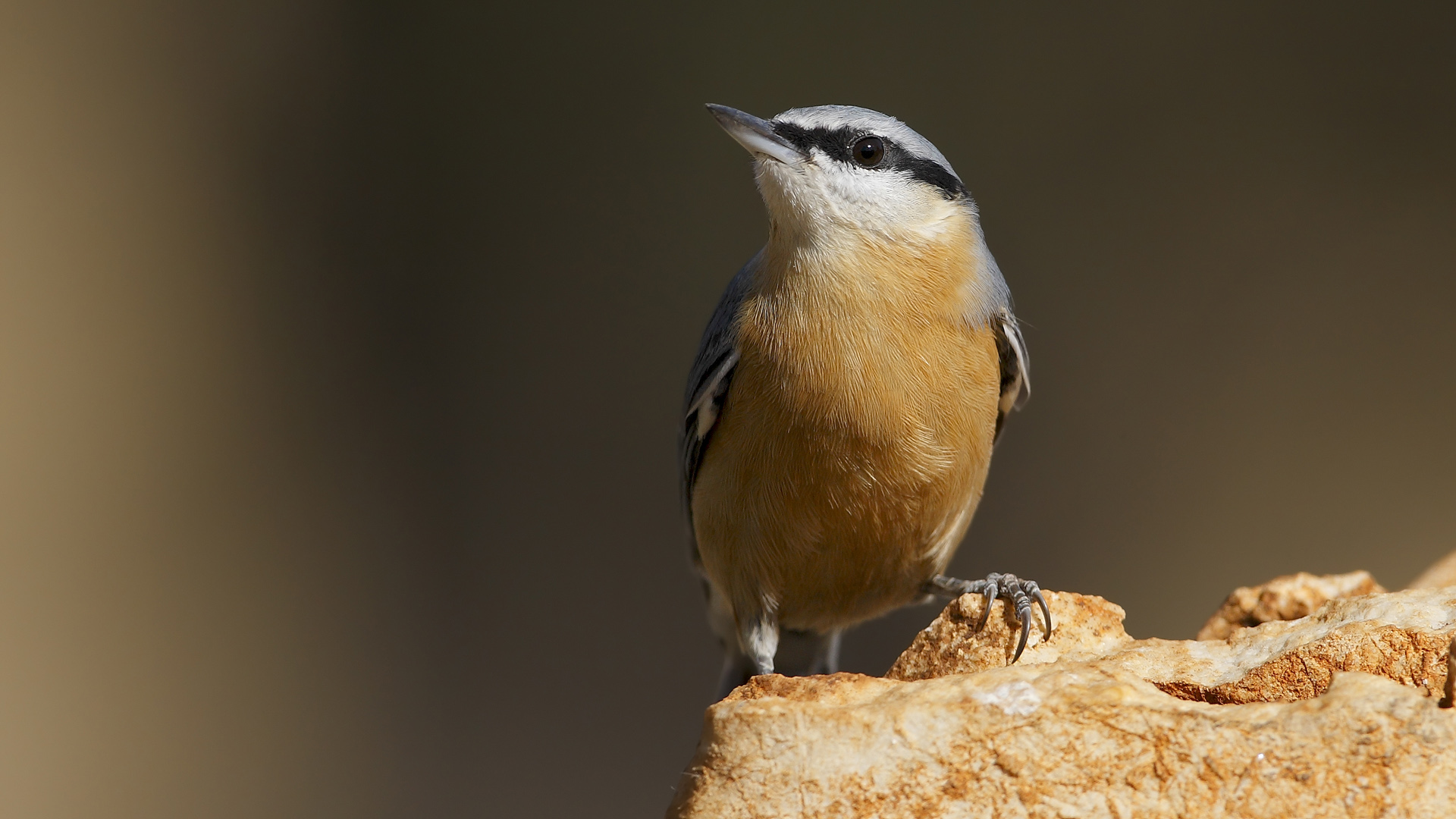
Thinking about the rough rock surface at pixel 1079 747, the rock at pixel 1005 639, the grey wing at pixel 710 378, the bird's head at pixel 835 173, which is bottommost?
the rock at pixel 1005 639

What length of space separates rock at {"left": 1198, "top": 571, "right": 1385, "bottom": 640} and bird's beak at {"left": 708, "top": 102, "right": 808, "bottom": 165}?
145 cm

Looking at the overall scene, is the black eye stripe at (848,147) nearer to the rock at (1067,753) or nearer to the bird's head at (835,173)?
the bird's head at (835,173)

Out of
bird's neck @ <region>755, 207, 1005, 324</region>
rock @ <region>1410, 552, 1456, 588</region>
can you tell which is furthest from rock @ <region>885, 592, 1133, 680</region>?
rock @ <region>1410, 552, 1456, 588</region>

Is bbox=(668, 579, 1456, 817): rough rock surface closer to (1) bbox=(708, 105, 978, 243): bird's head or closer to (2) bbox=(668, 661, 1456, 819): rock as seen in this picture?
(2) bbox=(668, 661, 1456, 819): rock

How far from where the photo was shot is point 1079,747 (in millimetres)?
1571

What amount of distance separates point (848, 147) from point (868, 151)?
0.18 feet

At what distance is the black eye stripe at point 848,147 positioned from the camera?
2.73 metres

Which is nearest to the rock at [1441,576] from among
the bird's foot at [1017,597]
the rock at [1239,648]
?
the rock at [1239,648]

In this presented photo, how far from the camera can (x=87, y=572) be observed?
5262mm

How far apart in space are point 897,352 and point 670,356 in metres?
3.24

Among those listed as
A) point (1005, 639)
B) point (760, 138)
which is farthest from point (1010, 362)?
point (1005, 639)

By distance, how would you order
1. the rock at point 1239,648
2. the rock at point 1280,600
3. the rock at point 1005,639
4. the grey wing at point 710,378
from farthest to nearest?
1. the grey wing at point 710,378
2. the rock at point 1280,600
3. the rock at point 1005,639
4. the rock at point 1239,648

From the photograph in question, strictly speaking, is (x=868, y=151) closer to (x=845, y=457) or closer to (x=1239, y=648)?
(x=845, y=457)

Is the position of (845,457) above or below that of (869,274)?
below
